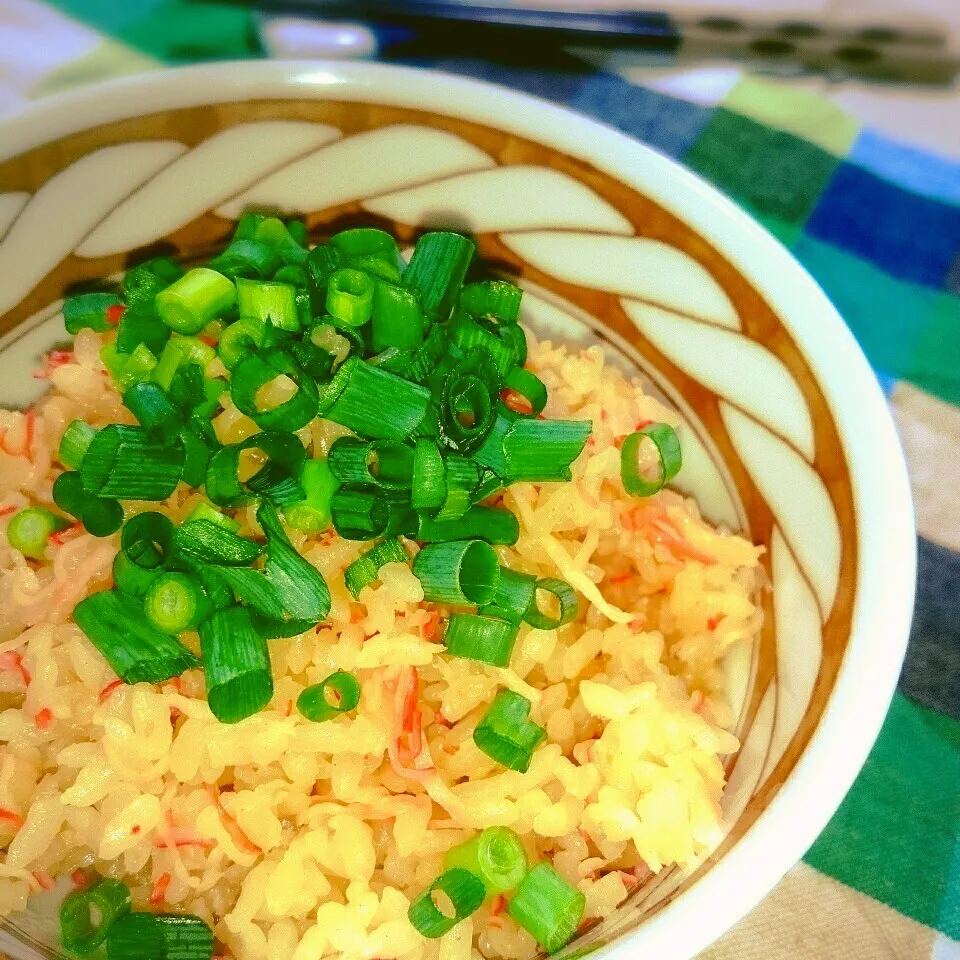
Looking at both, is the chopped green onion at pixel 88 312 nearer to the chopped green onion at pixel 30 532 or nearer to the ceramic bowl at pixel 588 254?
the ceramic bowl at pixel 588 254

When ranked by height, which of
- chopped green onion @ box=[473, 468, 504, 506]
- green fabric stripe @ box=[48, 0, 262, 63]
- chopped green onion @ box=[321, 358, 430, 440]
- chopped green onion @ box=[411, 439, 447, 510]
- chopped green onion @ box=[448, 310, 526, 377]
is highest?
green fabric stripe @ box=[48, 0, 262, 63]

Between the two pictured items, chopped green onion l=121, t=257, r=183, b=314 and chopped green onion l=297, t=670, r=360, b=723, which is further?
chopped green onion l=121, t=257, r=183, b=314

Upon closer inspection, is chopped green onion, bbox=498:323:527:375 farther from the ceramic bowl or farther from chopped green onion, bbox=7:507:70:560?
chopped green onion, bbox=7:507:70:560

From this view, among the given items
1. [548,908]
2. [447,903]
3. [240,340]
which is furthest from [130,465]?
[548,908]

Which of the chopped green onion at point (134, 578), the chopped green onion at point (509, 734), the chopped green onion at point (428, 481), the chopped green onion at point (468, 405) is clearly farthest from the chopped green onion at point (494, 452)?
the chopped green onion at point (134, 578)

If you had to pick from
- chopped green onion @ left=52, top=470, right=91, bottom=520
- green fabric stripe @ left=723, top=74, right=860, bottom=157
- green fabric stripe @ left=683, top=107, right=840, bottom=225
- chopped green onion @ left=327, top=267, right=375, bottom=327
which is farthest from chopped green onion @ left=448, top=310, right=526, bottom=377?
green fabric stripe @ left=723, top=74, right=860, bottom=157

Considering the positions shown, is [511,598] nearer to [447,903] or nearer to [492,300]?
[447,903]
